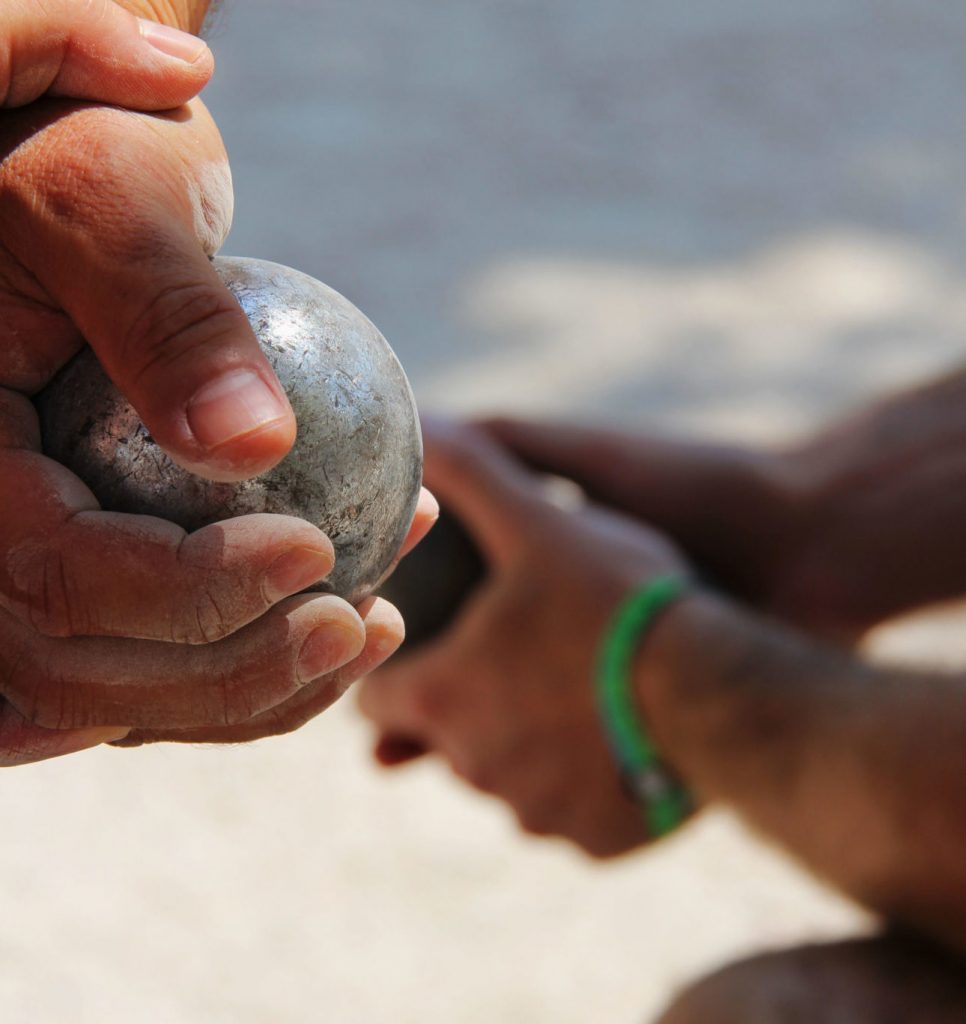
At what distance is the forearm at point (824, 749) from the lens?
46.5 inches

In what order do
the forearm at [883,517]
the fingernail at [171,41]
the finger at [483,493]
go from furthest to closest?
the forearm at [883,517]
the finger at [483,493]
the fingernail at [171,41]

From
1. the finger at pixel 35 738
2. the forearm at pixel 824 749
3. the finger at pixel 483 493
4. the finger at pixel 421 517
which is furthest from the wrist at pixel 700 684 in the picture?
the finger at pixel 35 738

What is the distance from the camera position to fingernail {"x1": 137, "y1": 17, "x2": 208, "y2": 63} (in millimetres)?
606

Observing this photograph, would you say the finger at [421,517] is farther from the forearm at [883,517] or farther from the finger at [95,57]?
the forearm at [883,517]

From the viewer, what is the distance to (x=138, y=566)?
518mm

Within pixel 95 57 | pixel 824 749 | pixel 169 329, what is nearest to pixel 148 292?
pixel 169 329

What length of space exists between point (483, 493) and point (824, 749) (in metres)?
0.40

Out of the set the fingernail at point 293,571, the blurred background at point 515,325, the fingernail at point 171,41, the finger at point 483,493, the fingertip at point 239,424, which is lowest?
the blurred background at point 515,325

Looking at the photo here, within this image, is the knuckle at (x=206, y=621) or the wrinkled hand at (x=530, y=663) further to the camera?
the wrinkled hand at (x=530, y=663)

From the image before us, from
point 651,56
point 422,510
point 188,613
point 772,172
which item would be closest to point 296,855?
point 422,510

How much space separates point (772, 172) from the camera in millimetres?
3016

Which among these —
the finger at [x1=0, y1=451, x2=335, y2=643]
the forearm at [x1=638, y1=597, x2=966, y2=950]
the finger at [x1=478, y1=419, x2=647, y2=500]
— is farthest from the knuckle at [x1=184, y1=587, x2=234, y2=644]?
the finger at [x1=478, y1=419, x2=647, y2=500]

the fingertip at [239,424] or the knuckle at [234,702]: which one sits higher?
the fingertip at [239,424]

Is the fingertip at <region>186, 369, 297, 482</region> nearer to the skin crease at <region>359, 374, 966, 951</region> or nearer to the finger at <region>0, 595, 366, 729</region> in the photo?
the finger at <region>0, 595, 366, 729</region>
